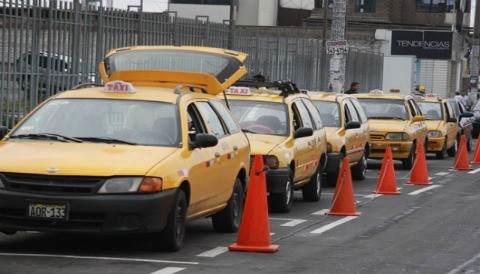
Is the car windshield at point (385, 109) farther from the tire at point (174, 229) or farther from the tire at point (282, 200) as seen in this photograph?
the tire at point (174, 229)

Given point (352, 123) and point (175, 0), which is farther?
point (175, 0)

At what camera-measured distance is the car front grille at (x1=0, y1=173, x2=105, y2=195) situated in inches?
438

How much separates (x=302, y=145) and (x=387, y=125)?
10051 millimetres

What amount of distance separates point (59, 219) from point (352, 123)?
1154 cm

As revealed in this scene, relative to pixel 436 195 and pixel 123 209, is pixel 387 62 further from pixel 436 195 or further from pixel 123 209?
pixel 123 209

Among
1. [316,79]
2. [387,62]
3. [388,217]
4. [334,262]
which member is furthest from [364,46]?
[334,262]

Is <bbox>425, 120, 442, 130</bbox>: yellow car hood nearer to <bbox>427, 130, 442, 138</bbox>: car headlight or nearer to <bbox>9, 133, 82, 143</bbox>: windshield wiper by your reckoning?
<bbox>427, 130, 442, 138</bbox>: car headlight

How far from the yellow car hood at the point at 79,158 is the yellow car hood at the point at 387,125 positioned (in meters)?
15.6

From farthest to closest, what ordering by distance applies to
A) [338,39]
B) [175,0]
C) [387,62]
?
[175,0] < [387,62] < [338,39]

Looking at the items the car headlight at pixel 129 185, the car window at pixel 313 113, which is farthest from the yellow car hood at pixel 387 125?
the car headlight at pixel 129 185

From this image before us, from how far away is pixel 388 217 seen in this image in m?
16.5

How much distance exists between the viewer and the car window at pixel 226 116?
14039 millimetres

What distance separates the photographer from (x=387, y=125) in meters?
27.5

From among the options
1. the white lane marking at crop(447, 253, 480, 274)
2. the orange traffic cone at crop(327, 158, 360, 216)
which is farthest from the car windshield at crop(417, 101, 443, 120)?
the white lane marking at crop(447, 253, 480, 274)
